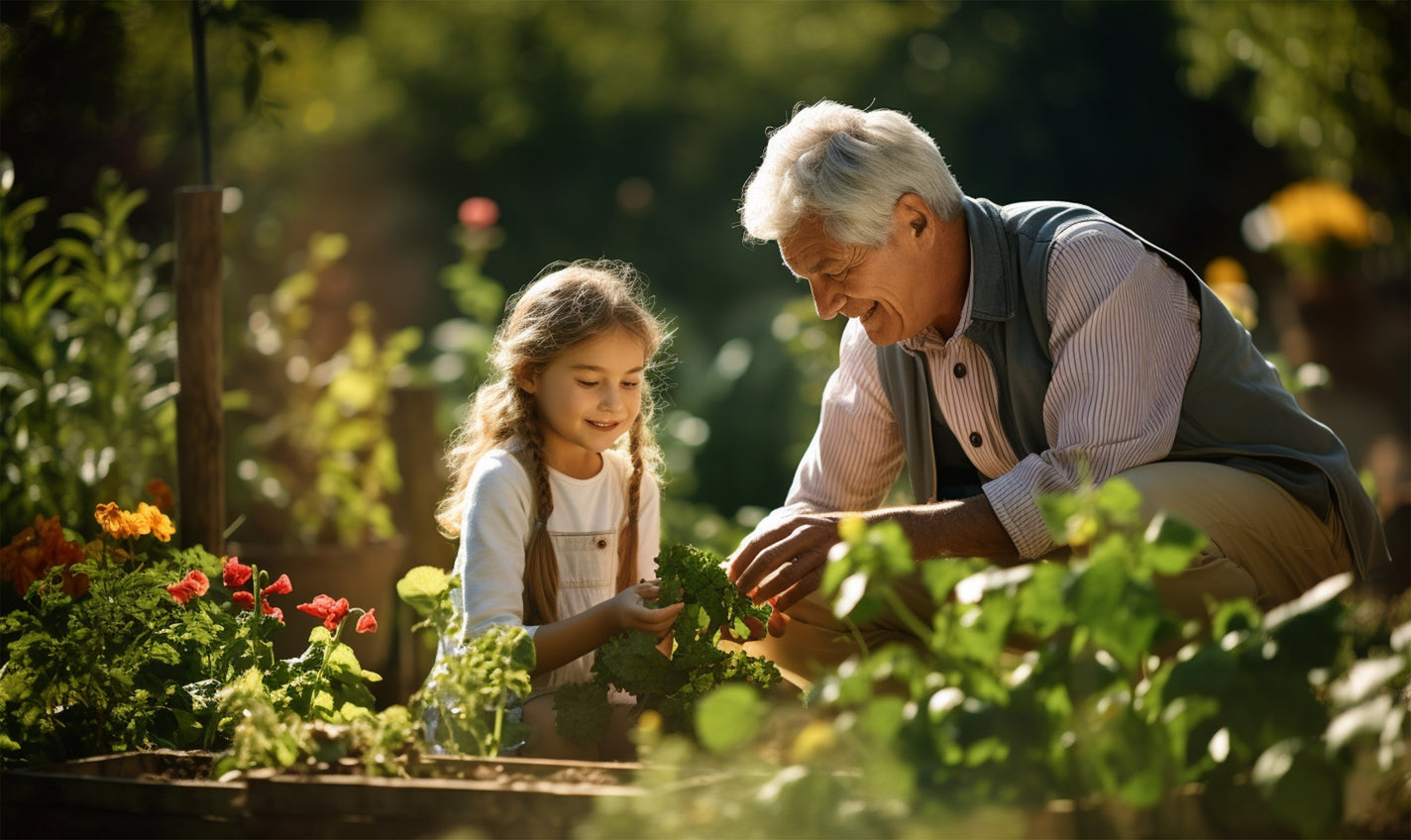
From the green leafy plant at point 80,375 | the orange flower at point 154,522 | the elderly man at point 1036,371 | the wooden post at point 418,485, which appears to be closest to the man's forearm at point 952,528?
the elderly man at point 1036,371

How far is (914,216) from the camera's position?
2611 mm

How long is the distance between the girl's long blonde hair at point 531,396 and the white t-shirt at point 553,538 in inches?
1.0

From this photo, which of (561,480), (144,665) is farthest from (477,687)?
(561,480)

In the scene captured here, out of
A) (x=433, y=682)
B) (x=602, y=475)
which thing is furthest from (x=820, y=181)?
(x=433, y=682)

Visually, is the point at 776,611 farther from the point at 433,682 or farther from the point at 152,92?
the point at 152,92

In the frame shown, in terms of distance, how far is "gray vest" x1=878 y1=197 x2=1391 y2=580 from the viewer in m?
2.62

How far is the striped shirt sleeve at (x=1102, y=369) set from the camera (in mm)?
2451

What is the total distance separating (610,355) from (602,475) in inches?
10.8

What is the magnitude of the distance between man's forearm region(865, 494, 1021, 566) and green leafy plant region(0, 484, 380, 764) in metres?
0.94

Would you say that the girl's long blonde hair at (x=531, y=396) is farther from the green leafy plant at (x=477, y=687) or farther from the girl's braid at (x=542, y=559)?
the green leafy plant at (x=477, y=687)

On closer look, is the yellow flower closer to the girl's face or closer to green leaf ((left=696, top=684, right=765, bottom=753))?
the girl's face

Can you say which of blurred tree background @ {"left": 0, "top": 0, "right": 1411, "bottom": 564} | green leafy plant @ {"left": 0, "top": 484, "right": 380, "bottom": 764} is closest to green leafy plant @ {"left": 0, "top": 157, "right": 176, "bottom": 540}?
green leafy plant @ {"left": 0, "top": 484, "right": 380, "bottom": 764}

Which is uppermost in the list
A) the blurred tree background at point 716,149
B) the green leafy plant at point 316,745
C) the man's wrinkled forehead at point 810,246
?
the blurred tree background at point 716,149

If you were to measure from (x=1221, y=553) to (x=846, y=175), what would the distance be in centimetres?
98
